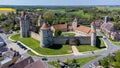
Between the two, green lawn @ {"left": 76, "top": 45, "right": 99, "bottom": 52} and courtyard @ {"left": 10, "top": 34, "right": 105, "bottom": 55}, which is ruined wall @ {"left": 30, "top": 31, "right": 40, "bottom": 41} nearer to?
courtyard @ {"left": 10, "top": 34, "right": 105, "bottom": 55}

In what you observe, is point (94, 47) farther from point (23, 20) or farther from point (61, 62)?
point (23, 20)

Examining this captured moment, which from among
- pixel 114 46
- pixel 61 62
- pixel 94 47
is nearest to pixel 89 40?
pixel 94 47

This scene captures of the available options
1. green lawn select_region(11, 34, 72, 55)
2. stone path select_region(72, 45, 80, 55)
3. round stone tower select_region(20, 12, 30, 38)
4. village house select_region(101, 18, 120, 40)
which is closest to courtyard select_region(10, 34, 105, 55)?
green lawn select_region(11, 34, 72, 55)

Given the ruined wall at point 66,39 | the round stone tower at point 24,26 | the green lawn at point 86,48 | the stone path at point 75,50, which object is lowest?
the stone path at point 75,50

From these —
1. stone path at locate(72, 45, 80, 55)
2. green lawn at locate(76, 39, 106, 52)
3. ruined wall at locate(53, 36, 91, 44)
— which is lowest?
stone path at locate(72, 45, 80, 55)

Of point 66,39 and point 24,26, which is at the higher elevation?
point 24,26

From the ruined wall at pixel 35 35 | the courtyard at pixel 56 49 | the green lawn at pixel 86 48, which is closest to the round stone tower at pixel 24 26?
the ruined wall at pixel 35 35

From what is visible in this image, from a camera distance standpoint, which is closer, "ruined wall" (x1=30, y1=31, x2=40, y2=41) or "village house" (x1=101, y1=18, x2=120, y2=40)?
"ruined wall" (x1=30, y1=31, x2=40, y2=41)

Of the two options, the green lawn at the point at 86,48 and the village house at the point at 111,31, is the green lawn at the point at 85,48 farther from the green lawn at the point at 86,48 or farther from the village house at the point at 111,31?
the village house at the point at 111,31

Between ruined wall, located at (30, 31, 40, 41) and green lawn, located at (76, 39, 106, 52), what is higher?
ruined wall, located at (30, 31, 40, 41)

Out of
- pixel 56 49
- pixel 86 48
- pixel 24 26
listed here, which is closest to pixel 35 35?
pixel 24 26

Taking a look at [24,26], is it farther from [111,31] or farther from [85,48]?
[111,31]
